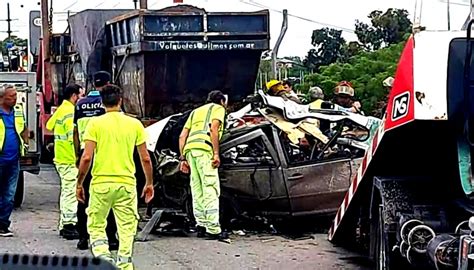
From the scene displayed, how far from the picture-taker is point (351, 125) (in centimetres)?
1127

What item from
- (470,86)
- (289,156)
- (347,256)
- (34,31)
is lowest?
(347,256)

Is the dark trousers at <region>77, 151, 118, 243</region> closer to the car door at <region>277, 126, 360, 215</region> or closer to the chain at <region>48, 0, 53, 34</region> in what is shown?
the car door at <region>277, 126, 360, 215</region>

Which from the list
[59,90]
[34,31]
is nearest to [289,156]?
[59,90]

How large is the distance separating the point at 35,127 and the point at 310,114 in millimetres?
4823

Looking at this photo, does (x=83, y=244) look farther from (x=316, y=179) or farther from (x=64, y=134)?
(x=316, y=179)

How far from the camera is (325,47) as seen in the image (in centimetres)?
4031

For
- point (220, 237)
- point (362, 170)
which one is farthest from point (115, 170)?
point (220, 237)

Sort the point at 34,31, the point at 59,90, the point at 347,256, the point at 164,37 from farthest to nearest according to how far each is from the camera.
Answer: the point at 34,31
the point at 59,90
the point at 164,37
the point at 347,256

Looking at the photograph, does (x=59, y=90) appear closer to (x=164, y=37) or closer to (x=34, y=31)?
(x=34, y=31)

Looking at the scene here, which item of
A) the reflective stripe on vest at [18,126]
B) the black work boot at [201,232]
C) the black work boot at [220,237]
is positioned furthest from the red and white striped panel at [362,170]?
the reflective stripe on vest at [18,126]

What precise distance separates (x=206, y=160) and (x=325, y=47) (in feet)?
98.9

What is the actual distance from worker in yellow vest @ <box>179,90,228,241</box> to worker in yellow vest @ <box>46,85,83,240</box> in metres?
1.24

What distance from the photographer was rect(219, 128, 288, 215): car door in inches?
427

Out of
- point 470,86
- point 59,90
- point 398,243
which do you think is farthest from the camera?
point 59,90
